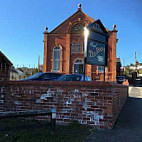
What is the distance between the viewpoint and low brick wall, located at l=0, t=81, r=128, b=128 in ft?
14.7

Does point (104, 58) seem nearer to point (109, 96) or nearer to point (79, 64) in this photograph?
point (109, 96)

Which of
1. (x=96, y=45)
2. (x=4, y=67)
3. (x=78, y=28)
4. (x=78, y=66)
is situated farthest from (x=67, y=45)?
(x=4, y=67)

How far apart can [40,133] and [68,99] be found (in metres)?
1.32

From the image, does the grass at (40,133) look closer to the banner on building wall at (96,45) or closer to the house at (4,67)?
the house at (4,67)

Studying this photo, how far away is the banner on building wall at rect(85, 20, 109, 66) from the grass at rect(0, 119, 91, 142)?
227cm

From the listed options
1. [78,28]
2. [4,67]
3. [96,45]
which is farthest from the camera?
[78,28]

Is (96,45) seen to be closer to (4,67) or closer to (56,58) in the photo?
(4,67)

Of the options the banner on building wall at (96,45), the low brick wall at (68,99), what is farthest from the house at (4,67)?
the banner on building wall at (96,45)

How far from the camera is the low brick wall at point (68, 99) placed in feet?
14.7

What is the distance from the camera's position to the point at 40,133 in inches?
153

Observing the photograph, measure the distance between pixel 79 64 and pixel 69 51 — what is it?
9.72 feet

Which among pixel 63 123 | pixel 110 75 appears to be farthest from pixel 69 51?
pixel 63 123

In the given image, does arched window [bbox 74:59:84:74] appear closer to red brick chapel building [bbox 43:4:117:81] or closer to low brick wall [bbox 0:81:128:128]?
red brick chapel building [bbox 43:4:117:81]

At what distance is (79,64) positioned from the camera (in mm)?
27844
